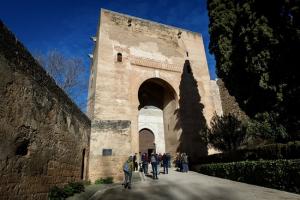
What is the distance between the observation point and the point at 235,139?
12484 mm

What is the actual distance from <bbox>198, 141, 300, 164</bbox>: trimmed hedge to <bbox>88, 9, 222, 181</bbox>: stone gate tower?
3424 millimetres

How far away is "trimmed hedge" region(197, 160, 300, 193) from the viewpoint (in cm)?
678

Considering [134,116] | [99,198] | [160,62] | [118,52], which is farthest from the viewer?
[160,62]

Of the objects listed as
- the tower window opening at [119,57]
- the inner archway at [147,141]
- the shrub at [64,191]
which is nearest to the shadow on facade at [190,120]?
the tower window opening at [119,57]

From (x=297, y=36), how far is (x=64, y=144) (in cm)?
770

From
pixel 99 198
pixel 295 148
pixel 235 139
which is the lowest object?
pixel 99 198

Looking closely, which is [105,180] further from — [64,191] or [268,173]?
[268,173]

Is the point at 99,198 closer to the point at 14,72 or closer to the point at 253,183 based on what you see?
the point at 14,72

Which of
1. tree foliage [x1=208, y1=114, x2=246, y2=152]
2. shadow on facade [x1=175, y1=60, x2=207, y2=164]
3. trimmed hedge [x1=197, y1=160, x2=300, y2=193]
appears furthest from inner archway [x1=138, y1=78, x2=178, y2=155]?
trimmed hedge [x1=197, y1=160, x2=300, y2=193]

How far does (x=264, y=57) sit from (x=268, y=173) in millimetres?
3887

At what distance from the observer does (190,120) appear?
16.0 metres

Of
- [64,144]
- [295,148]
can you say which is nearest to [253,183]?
[295,148]

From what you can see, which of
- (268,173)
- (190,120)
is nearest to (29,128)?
(268,173)

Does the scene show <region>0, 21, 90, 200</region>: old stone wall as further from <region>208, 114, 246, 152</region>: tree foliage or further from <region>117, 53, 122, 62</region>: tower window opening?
<region>117, 53, 122, 62</region>: tower window opening
